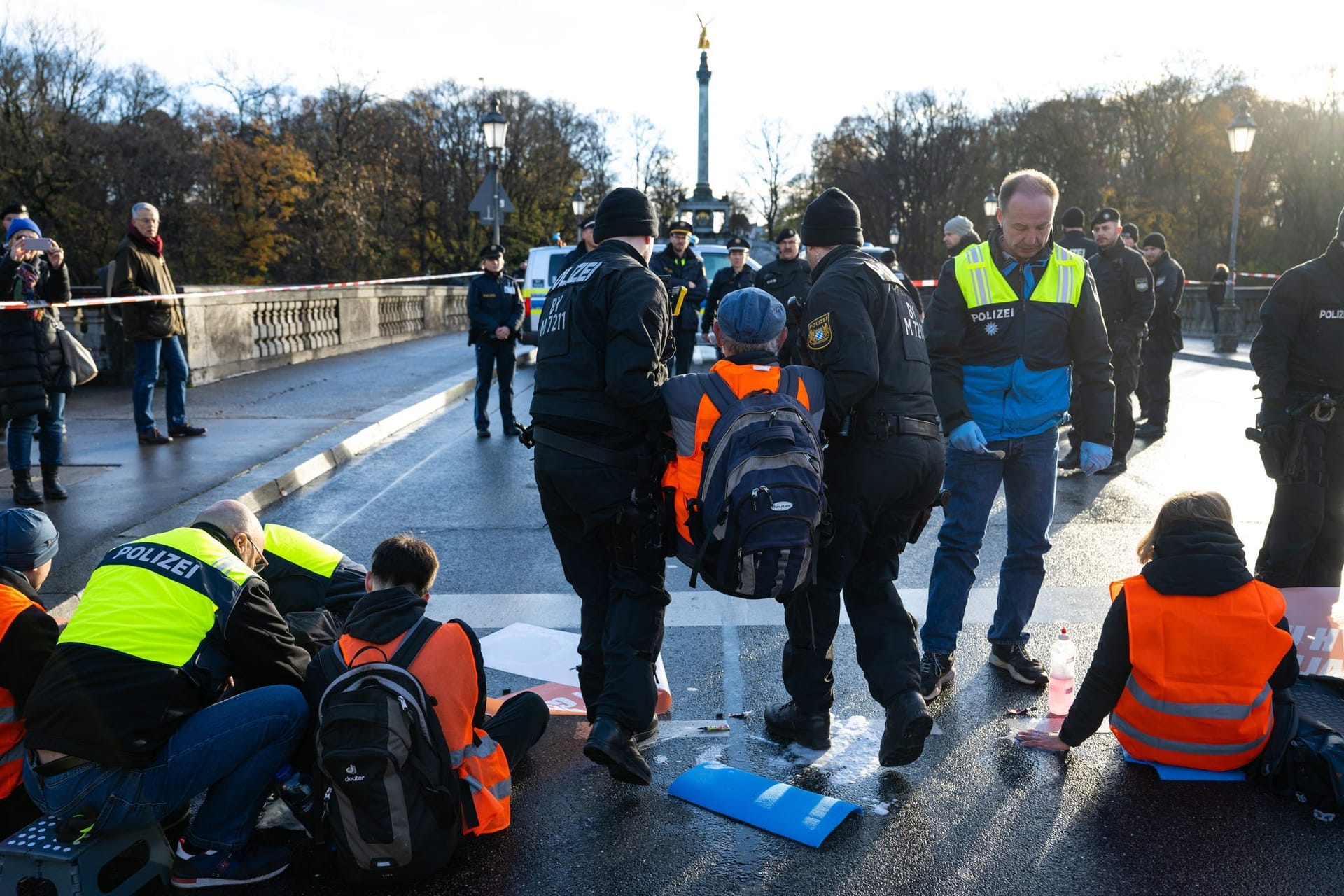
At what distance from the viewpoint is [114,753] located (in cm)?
312

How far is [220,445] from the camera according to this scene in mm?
9906

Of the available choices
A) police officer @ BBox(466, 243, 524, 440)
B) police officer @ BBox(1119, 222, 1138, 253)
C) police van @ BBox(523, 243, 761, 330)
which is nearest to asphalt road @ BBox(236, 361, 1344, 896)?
police officer @ BBox(466, 243, 524, 440)

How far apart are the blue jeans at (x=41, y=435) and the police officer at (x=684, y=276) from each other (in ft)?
21.6

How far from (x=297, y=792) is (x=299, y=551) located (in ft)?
4.19

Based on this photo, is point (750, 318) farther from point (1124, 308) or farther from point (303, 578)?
point (1124, 308)

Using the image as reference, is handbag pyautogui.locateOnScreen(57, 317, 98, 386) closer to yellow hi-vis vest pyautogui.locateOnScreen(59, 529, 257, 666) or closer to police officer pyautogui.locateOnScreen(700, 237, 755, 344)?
yellow hi-vis vest pyautogui.locateOnScreen(59, 529, 257, 666)

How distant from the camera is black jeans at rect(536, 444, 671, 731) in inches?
148

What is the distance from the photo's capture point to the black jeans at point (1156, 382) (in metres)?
11.1

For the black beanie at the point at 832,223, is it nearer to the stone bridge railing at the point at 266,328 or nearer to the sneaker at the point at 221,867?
the sneaker at the point at 221,867

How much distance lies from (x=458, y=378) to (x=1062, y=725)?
43.3 feet

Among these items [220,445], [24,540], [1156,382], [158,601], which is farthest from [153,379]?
[1156,382]

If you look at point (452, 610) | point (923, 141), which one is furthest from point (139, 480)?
point (923, 141)

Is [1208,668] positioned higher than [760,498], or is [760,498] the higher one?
[760,498]

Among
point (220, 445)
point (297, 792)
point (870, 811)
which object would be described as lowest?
point (870, 811)
